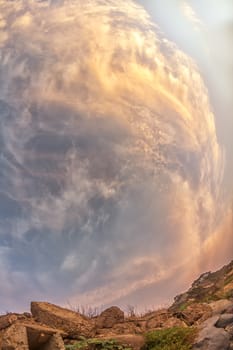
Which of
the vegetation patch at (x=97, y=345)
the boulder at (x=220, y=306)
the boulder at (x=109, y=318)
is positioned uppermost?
the boulder at (x=109, y=318)

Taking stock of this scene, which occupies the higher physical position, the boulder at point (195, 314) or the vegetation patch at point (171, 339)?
the boulder at point (195, 314)

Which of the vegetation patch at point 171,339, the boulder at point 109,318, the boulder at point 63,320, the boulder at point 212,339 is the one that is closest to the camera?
the boulder at point 212,339

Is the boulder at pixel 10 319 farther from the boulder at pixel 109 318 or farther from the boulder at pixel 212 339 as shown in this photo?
the boulder at pixel 212 339

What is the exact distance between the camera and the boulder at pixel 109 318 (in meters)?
12.5

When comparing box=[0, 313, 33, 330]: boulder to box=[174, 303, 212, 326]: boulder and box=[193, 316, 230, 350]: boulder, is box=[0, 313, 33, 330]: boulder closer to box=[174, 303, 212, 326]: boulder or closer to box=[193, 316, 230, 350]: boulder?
box=[174, 303, 212, 326]: boulder

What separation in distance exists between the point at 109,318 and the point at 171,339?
2.78m

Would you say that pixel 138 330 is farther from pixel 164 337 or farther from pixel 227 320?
pixel 227 320

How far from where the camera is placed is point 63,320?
1154 centimetres

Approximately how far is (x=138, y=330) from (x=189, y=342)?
206cm

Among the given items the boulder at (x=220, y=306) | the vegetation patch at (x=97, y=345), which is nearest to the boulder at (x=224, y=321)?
the boulder at (x=220, y=306)

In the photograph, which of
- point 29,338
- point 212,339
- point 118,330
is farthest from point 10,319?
point 212,339

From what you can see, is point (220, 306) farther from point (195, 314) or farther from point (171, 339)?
point (171, 339)

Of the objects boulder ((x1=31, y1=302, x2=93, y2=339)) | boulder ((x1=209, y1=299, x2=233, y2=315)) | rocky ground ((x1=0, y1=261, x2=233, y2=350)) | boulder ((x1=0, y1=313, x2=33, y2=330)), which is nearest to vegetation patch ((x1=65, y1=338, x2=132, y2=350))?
rocky ground ((x1=0, y1=261, x2=233, y2=350))

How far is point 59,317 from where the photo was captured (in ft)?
38.0
